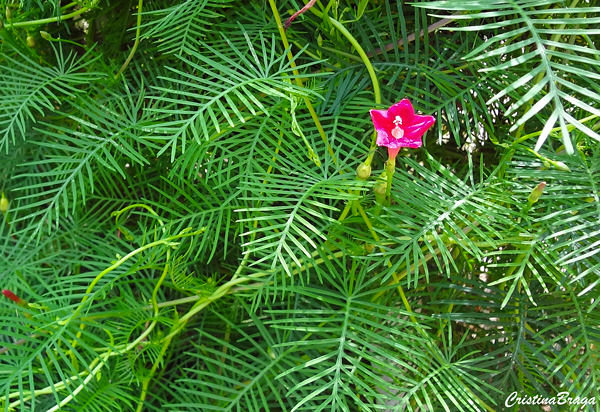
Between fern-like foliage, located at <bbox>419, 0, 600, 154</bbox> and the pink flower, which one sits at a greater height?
fern-like foliage, located at <bbox>419, 0, 600, 154</bbox>

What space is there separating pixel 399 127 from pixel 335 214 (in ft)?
0.61

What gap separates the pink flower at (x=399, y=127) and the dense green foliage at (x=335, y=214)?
0.15 feet

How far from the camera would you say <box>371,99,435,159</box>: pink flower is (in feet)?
1.42

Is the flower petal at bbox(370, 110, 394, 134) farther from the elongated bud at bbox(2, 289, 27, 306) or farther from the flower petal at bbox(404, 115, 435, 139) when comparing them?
the elongated bud at bbox(2, 289, 27, 306)

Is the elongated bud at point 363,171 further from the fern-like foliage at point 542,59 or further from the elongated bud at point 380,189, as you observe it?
the fern-like foliage at point 542,59

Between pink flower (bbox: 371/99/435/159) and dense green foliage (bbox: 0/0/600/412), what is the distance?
5 cm

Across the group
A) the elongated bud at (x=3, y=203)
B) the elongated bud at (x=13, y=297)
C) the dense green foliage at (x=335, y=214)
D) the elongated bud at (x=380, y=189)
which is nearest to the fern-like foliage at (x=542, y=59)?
the dense green foliage at (x=335, y=214)

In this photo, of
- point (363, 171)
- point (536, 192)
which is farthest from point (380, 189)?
point (536, 192)

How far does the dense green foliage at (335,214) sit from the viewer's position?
478 millimetres

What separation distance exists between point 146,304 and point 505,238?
1.44 feet

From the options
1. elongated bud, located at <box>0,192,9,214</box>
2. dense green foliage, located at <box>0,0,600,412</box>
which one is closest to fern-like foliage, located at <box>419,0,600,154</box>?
dense green foliage, located at <box>0,0,600,412</box>

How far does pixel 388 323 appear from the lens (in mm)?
584

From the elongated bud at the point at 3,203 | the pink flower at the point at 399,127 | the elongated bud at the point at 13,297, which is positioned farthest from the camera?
the elongated bud at the point at 3,203

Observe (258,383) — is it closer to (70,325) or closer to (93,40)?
(70,325)
